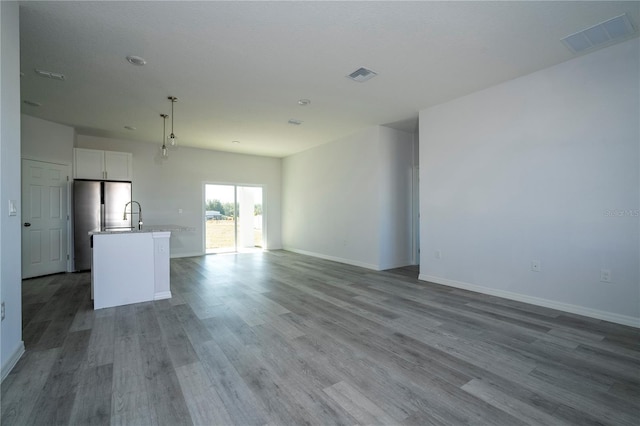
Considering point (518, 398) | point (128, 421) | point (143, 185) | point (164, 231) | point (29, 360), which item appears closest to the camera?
point (128, 421)

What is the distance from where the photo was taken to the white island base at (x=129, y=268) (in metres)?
3.55

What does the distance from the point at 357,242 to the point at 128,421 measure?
16.8 ft

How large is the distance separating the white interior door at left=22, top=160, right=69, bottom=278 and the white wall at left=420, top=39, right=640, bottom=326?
22.7ft

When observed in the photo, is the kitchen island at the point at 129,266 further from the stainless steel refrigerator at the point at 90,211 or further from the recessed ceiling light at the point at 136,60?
the stainless steel refrigerator at the point at 90,211

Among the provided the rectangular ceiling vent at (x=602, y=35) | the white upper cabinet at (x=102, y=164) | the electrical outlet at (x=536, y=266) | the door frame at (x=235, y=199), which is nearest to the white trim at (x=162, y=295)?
the white upper cabinet at (x=102, y=164)

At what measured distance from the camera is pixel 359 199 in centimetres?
630

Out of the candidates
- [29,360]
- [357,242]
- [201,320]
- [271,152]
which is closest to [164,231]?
[201,320]

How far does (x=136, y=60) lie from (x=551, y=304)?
220 inches

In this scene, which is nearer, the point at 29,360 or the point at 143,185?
the point at 29,360

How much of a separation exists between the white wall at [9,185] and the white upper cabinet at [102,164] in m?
4.17

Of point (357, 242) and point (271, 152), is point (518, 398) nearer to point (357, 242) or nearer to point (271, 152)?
point (357, 242)

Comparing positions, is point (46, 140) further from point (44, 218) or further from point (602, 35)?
point (602, 35)

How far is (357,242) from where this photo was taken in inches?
251

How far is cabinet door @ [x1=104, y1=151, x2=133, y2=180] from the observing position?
241 inches
